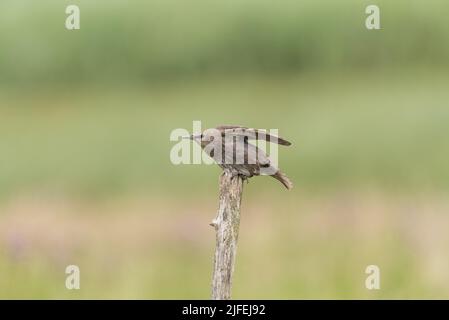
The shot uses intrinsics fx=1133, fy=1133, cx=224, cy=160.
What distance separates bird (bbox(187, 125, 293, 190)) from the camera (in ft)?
15.9

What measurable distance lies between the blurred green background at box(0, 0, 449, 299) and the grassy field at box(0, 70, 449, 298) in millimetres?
18

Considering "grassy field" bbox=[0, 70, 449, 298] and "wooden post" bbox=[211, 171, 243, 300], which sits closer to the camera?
"wooden post" bbox=[211, 171, 243, 300]

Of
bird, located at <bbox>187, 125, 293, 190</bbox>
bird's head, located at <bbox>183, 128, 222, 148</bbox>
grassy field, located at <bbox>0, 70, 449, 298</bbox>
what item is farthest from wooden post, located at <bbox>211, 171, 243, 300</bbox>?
grassy field, located at <bbox>0, 70, 449, 298</bbox>

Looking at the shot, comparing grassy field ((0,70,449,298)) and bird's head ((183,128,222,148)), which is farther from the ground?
grassy field ((0,70,449,298))

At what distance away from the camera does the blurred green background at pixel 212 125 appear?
7.86 m

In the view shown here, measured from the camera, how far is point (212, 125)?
10.3 metres

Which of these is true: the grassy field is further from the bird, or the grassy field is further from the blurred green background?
the bird

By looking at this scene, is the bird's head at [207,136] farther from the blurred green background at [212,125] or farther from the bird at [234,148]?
the blurred green background at [212,125]

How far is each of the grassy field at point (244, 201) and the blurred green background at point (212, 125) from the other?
0.02m

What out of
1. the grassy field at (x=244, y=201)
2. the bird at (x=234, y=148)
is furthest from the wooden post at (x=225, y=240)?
the grassy field at (x=244, y=201)
